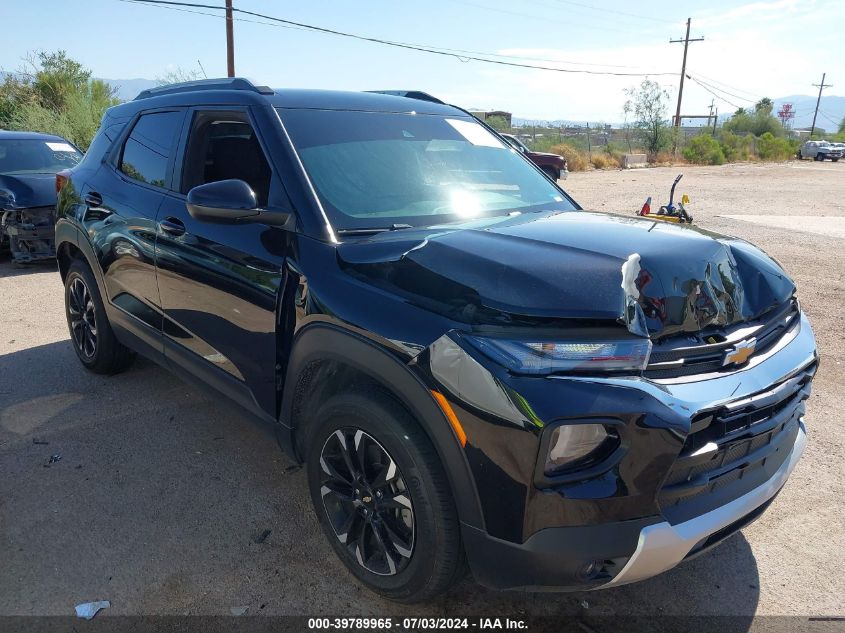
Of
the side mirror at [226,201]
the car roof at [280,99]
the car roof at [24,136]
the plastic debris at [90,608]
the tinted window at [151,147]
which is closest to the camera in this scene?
the plastic debris at [90,608]

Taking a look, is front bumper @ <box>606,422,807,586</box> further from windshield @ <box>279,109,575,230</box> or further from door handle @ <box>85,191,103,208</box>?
door handle @ <box>85,191,103,208</box>

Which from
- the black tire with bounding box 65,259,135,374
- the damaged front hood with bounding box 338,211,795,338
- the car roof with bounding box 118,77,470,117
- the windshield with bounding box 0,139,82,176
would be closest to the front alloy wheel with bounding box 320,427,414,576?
the damaged front hood with bounding box 338,211,795,338

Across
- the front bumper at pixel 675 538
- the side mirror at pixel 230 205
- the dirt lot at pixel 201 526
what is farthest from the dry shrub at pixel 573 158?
the front bumper at pixel 675 538

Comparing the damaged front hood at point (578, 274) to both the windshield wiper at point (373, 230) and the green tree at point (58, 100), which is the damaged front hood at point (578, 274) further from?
the green tree at point (58, 100)

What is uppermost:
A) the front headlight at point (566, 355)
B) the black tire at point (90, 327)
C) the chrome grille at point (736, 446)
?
the front headlight at point (566, 355)

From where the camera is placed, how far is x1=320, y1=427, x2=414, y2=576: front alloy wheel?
2.37 m

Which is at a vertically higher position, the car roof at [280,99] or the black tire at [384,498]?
the car roof at [280,99]

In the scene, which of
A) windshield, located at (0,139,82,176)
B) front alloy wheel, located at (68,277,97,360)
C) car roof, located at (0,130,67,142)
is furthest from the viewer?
car roof, located at (0,130,67,142)

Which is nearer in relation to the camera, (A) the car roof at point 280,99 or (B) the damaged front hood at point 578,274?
(B) the damaged front hood at point 578,274

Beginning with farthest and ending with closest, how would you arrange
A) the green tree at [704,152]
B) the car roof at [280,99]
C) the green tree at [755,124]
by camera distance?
1. the green tree at [755,124]
2. the green tree at [704,152]
3. the car roof at [280,99]

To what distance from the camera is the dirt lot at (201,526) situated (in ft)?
8.56

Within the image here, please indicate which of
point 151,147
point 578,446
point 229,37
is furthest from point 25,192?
point 229,37

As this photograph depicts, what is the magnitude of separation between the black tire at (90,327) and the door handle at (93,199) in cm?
51

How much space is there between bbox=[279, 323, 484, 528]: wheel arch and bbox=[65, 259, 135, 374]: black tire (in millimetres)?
2319
